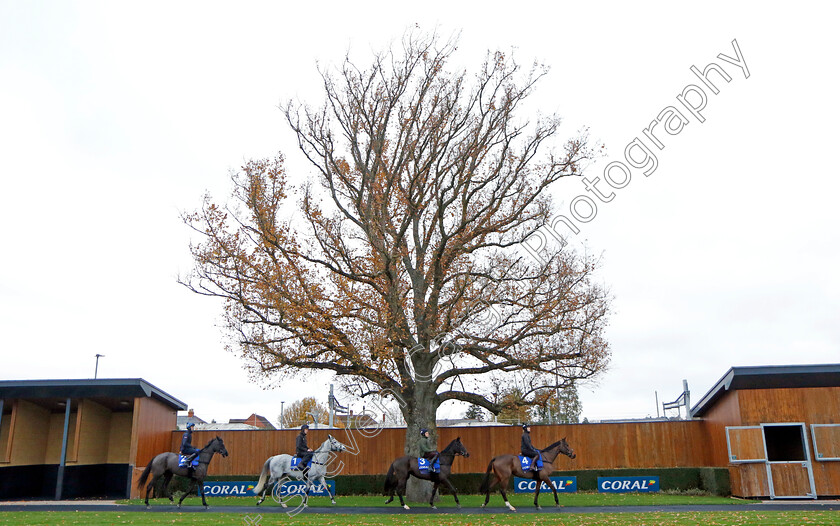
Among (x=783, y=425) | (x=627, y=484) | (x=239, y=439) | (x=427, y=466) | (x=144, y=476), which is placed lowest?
(x=627, y=484)

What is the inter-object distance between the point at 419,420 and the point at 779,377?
12.2m

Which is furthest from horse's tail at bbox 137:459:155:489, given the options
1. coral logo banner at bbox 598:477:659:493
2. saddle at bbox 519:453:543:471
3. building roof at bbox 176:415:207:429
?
building roof at bbox 176:415:207:429

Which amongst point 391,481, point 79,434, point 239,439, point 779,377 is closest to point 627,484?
point 779,377

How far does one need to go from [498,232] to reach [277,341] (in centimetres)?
851

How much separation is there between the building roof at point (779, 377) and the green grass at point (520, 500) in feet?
12.6

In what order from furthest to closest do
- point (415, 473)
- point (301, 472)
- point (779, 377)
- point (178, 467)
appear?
point (779, 377), point (178, 467), point (301, 472), point (415, 473)

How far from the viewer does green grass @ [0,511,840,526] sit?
1375 centimetres

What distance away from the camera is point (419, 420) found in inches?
846

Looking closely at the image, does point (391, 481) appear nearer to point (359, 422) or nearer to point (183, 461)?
point (359, 422)

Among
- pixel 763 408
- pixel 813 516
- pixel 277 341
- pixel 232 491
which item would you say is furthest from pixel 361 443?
pixel 813 516

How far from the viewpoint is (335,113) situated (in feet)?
75.7

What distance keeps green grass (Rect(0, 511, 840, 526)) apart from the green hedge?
840cm

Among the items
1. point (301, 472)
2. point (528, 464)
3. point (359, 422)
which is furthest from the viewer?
point (359, 422)

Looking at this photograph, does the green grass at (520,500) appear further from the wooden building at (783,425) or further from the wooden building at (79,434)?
the wooden building at (79,434)
